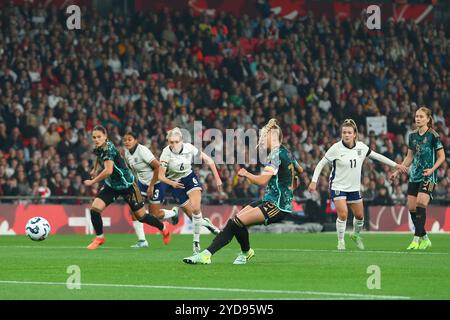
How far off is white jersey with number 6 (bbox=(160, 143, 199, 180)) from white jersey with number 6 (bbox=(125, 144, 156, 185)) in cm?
51

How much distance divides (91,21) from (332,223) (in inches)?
398

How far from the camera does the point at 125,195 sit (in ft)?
69.5

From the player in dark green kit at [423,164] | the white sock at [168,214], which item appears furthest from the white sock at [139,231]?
the player in dark green kit at [423,164]

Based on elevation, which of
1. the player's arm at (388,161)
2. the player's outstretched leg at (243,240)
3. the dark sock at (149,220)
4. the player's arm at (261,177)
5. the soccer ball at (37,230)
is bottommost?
the soccer ball at (37,230)

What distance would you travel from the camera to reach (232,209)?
3144cm

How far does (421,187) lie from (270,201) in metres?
5.61

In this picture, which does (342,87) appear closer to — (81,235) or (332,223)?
(332,223)

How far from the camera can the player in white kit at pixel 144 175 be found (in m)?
21.6

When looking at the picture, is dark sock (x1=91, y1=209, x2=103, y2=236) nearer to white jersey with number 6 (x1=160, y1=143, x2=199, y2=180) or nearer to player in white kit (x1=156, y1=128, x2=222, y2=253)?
player in white kit (x1=156, y1=128, x2=222, y2=253)

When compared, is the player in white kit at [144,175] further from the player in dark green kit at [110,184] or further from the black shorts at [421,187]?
the black shorts at [421,187]

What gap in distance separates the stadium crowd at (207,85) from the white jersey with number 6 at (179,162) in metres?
9.17

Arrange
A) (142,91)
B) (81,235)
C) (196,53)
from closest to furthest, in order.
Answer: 1. (81,235)
2. (142,91)
3. (196,53)

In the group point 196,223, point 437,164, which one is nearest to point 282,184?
point 196,223

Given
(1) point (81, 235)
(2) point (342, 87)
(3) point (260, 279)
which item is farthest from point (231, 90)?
(3) point (260, 279)
